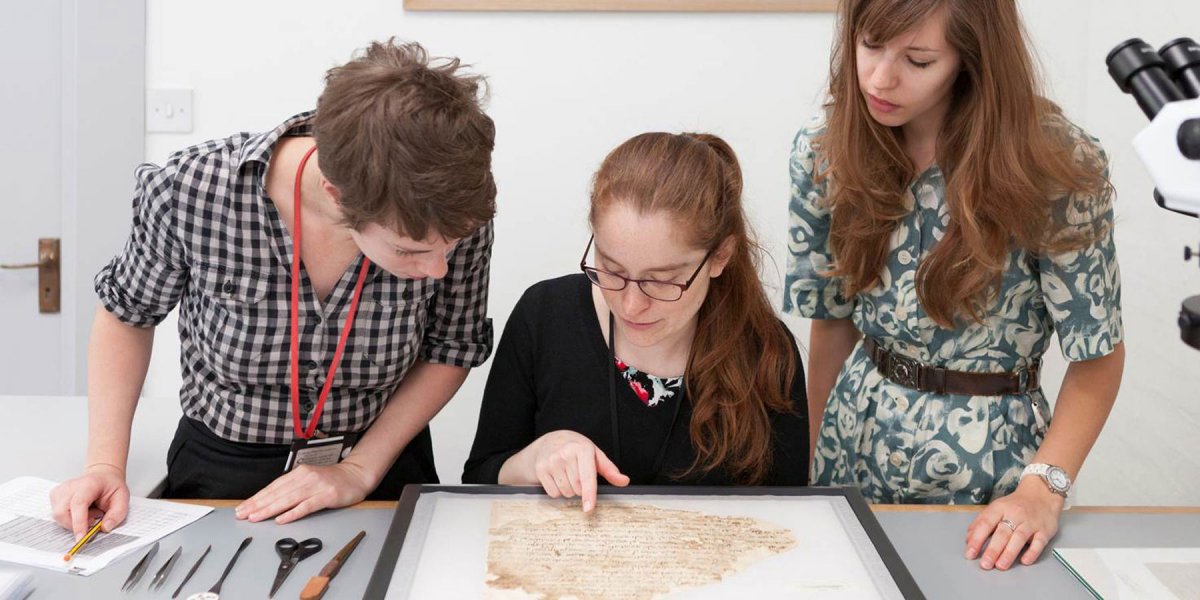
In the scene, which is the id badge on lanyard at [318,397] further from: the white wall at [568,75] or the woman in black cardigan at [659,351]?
the white wall at [568,75]

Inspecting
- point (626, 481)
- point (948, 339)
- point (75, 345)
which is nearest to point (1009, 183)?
point (948, 339)

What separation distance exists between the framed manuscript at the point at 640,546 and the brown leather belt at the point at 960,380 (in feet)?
0.85

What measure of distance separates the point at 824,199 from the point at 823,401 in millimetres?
392

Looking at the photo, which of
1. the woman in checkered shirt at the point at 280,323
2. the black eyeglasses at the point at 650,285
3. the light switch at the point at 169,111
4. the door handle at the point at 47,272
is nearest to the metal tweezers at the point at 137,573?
the woman in checkered shirt at the point at 280,323

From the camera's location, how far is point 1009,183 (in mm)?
1318

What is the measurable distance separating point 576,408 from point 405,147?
54cm

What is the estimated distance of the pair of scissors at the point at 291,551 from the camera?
1143mm

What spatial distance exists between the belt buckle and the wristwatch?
0.20 metres

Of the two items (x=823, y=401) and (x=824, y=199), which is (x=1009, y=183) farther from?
(x=823, y=401)

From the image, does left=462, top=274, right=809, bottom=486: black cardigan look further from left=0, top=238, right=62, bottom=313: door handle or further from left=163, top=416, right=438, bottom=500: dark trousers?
left=0, top=238, right=62, bottom=313: door handle

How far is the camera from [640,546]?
3.78ft

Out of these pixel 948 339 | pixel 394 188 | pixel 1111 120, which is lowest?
pixel 948 339

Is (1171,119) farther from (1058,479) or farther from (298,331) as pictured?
(298,331)

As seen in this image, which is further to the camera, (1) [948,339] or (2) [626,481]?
(1) [948,339]
